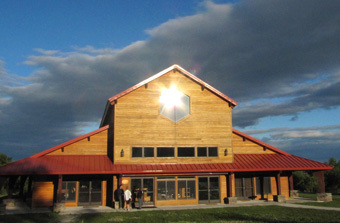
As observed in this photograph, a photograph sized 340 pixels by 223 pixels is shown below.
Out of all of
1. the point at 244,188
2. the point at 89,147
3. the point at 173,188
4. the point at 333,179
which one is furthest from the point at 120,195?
the point at 333,179

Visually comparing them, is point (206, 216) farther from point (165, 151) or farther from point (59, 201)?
point (59, 201)

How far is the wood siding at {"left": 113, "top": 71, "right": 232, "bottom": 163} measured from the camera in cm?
2633

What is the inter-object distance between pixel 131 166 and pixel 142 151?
158 cm

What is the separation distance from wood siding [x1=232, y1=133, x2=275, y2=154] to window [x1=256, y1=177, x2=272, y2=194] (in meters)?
2.46

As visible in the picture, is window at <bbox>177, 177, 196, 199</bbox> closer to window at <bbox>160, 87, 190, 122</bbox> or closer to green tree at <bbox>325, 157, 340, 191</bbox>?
window at <bbox>160, 87, 190, 122</bbox>

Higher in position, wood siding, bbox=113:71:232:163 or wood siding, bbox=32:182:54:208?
wood siding, bbox=113:71:232:163

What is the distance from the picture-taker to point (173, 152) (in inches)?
1060

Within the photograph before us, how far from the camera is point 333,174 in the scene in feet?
161

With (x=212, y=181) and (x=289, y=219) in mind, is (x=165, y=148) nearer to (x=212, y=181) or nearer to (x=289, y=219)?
(x=212, y=181)

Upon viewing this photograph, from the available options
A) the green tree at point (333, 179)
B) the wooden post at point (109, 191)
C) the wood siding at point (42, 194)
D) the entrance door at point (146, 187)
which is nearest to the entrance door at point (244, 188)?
the entrance door at point (146, 187)

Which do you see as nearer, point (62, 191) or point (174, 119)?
point (62, 191)

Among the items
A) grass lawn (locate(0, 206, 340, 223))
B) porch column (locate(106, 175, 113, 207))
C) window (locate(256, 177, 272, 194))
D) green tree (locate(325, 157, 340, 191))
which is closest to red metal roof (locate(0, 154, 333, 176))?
porch column (locate(106, 175, 113, 207))

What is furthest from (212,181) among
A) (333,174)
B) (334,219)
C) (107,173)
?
(333,174)

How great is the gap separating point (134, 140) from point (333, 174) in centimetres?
3615
